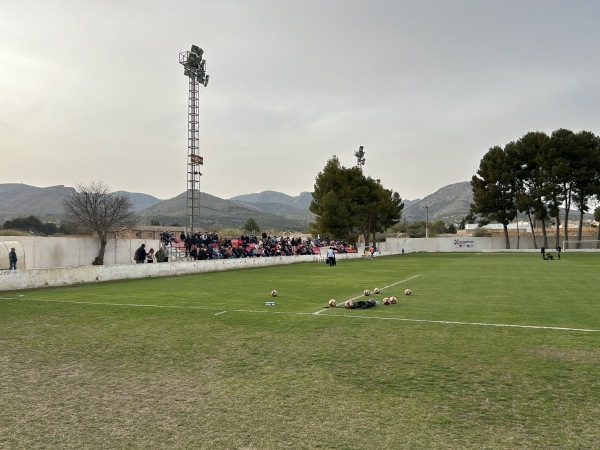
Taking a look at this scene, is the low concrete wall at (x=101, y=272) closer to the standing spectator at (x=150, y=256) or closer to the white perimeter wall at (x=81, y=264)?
the white perimeter wall at (x=81, y=264)

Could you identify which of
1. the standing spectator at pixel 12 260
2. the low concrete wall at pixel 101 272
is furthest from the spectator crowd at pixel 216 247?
the standing spectator at pixel 12 260

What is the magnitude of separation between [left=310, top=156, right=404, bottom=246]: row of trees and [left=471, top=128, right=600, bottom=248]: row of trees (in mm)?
17650

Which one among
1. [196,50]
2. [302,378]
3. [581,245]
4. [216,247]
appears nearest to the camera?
[302,378]

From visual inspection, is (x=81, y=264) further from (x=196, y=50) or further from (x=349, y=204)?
(x=349, y=204)

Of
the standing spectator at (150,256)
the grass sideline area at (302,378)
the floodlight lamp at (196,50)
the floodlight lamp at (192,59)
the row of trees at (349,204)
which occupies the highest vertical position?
the floodlight lamp at (196,50)

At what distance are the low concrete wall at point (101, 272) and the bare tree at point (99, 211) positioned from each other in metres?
5.21

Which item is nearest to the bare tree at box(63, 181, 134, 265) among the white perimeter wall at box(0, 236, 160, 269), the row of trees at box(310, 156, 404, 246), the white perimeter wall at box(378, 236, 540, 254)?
the white perimeter wall at box(0, 236, 160, 269)

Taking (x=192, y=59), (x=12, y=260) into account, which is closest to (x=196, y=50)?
(x=192, y=59)

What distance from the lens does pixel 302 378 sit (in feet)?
22.4

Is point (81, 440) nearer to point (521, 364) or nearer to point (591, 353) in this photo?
point (521, 364)

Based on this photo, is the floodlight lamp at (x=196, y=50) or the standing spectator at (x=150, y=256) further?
the floodlight lamp at (x=196, y=50)

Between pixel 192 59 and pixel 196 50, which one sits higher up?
pixel 196 50

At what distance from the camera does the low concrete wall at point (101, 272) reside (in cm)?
2055

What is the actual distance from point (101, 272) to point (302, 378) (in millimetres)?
20539
